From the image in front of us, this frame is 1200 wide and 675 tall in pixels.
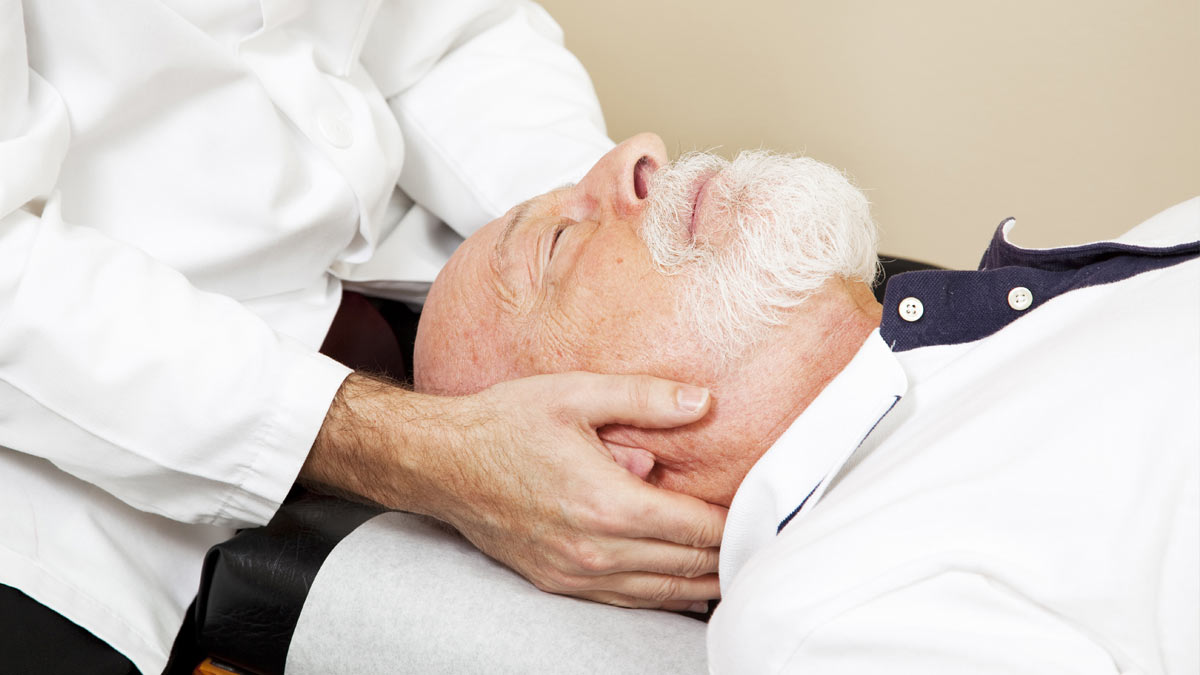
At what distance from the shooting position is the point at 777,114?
261 cm

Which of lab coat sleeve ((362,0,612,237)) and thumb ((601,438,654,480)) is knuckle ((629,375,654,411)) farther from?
lab coat sleeve ((362,0,612,237))

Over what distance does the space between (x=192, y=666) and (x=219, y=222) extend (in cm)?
61

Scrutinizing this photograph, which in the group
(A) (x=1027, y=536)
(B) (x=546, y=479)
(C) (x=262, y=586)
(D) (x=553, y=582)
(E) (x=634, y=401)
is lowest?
(C) (x=262, y=586)

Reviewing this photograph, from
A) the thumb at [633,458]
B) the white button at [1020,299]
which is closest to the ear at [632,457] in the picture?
the thumb at [633,458]

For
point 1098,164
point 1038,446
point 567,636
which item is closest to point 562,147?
point 567,636

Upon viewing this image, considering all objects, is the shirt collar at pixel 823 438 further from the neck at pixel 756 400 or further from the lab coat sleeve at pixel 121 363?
the lab coat sleeve at pixel 121 363

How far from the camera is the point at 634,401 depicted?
96 centimetres

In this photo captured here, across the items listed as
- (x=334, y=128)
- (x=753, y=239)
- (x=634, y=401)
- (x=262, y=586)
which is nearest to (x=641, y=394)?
(x=634, y=401)

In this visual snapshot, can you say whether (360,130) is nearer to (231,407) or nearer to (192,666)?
(231,407)

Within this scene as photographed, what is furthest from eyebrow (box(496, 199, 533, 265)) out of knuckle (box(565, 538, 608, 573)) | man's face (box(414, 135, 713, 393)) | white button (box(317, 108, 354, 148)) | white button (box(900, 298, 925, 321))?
white button (box(900, 298, 925, 321))

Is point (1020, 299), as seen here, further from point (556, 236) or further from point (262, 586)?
point (262, 586)

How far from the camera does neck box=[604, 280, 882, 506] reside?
3.27 feet

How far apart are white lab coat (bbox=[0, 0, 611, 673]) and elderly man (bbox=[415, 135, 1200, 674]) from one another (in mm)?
258

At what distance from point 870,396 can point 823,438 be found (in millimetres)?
63
